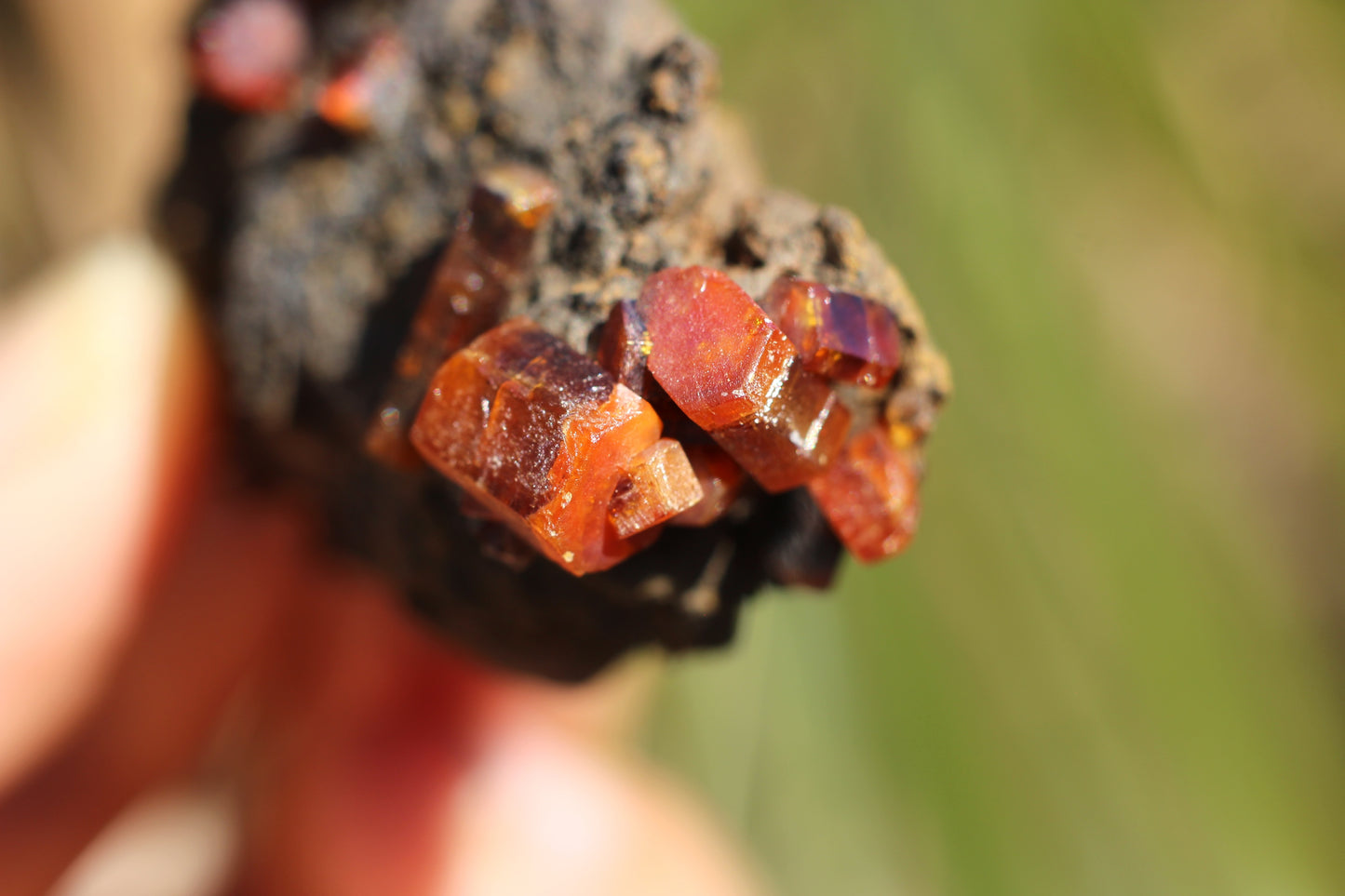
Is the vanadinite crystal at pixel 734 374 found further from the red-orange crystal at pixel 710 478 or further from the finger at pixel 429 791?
the finger at pixel 429 791

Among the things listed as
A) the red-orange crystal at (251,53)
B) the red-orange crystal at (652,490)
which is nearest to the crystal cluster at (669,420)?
the red-orange crystal at (652,490)

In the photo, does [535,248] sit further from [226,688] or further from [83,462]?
[226,688]

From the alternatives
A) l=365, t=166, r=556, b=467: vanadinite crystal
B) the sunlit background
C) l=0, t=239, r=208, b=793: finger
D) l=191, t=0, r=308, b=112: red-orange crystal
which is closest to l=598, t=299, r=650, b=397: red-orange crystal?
l=365, t=166, r=556, b=467: vanadinite crystal

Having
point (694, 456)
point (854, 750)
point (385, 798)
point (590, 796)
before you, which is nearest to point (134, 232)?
point (385, 798)

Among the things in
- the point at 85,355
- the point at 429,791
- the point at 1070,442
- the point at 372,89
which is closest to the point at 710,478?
the point at 372,89

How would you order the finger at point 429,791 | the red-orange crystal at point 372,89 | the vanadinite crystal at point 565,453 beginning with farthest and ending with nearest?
the finger at point 429,791, the red-orange crystal at point 372,89, the vanadinite crystal at point 565,453

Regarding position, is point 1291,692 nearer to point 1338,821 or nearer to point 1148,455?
point 1338,821

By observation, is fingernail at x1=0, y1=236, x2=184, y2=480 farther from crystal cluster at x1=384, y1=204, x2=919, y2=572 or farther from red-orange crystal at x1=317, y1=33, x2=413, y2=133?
crystal cluster at x1=384, y1=204, x2=919, y2=572
